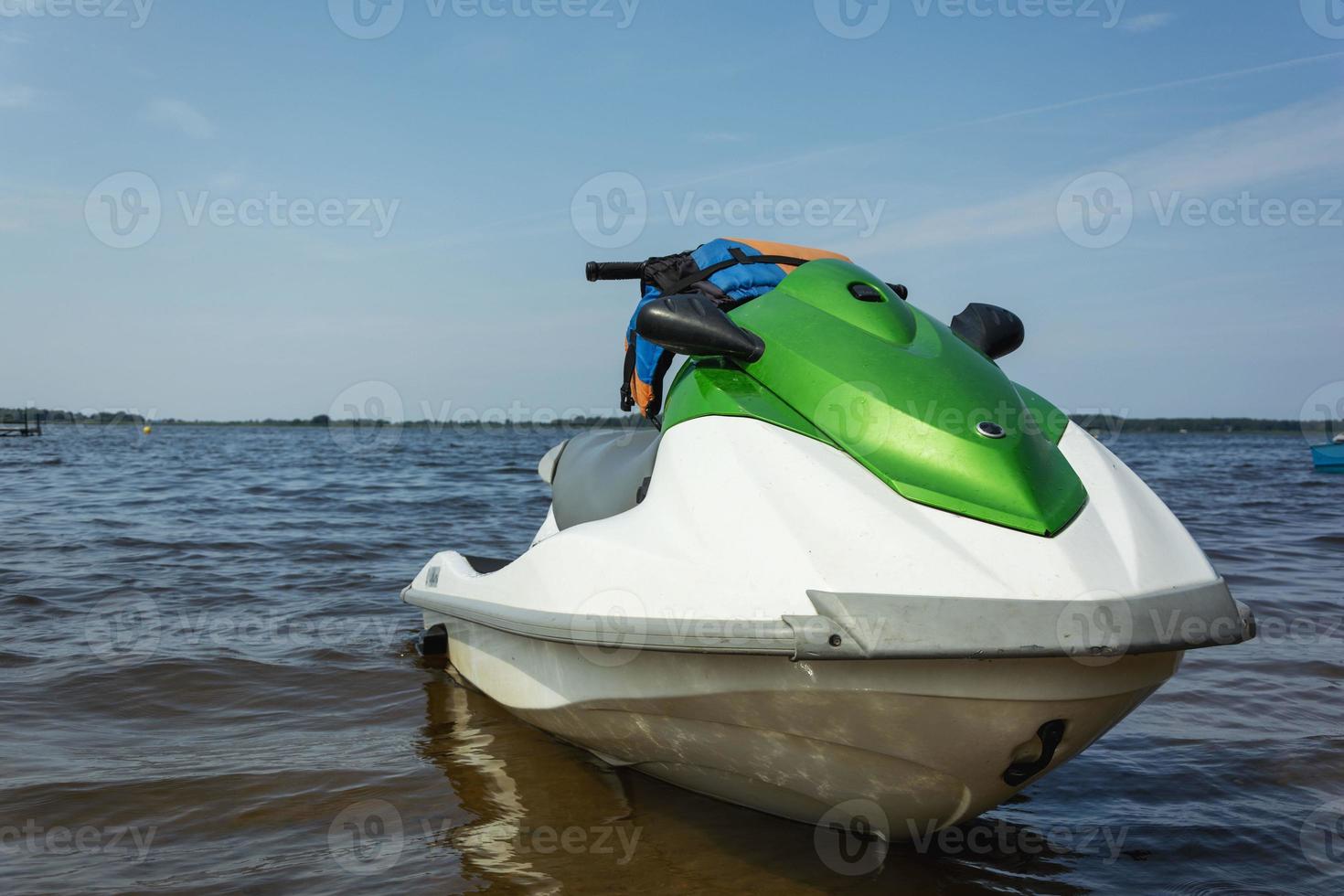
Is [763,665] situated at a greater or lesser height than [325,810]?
greater

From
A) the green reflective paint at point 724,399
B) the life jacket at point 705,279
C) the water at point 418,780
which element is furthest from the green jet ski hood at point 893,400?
the water at point 418,780

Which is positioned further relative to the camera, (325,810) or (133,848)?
(325,810)

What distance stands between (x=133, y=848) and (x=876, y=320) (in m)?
2.34

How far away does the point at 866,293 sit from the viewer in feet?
8.43

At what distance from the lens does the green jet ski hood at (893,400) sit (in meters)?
2.09

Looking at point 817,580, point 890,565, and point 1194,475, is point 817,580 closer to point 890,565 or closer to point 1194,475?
point 890,565

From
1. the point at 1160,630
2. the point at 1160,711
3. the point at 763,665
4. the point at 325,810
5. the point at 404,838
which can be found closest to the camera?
the point at 1160,630

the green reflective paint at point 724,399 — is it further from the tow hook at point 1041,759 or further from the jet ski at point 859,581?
the tow hook at point 1041,759

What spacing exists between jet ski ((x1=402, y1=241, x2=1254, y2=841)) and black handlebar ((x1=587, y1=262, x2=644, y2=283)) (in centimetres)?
76

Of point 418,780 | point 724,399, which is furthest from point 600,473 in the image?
point 418,780

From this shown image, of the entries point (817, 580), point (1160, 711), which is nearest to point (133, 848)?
point (817, 580)

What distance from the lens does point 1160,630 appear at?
6.17 feet

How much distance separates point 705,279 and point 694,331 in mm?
637

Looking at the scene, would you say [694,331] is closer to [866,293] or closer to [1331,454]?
[866,293]
